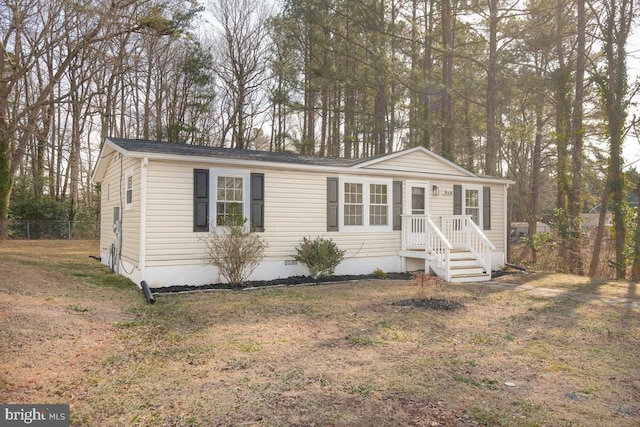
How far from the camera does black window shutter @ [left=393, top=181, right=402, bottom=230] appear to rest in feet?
39.8

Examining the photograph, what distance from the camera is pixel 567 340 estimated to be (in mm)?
5676

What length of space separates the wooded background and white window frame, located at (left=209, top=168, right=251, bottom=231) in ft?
25.5

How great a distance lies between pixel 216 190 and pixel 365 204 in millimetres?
3971

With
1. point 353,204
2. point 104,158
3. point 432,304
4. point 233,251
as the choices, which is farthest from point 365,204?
point 104,158

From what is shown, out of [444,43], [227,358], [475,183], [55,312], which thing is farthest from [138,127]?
[227,358]

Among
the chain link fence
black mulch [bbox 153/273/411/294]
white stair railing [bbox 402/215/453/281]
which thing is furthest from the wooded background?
black mulch [bbox 153/273/411/294]

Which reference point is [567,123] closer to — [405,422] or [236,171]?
[236,171]

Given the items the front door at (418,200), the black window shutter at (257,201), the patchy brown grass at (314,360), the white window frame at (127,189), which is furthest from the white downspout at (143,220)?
the front door at (418,200)

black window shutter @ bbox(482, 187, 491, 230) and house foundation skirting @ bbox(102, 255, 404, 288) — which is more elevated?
black window shutter @ bbox(482, 187, 491, 230)

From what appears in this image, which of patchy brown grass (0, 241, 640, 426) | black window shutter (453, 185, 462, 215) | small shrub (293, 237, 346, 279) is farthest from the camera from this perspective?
black window shutter (453, 185, 462, 215)

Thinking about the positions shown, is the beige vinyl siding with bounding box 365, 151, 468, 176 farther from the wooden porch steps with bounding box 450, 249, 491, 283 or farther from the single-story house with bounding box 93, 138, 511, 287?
the wooden porch steps with bounding box 450, 249, 491, 283

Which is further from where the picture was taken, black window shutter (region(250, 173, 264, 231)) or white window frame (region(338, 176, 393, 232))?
white window frame (region(338, 176, 393, 232))

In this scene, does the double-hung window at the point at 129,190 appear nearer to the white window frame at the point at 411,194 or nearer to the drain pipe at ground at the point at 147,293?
the drain pipe at ground at the point at 147,293

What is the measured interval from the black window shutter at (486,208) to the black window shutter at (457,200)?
0.89 metres
